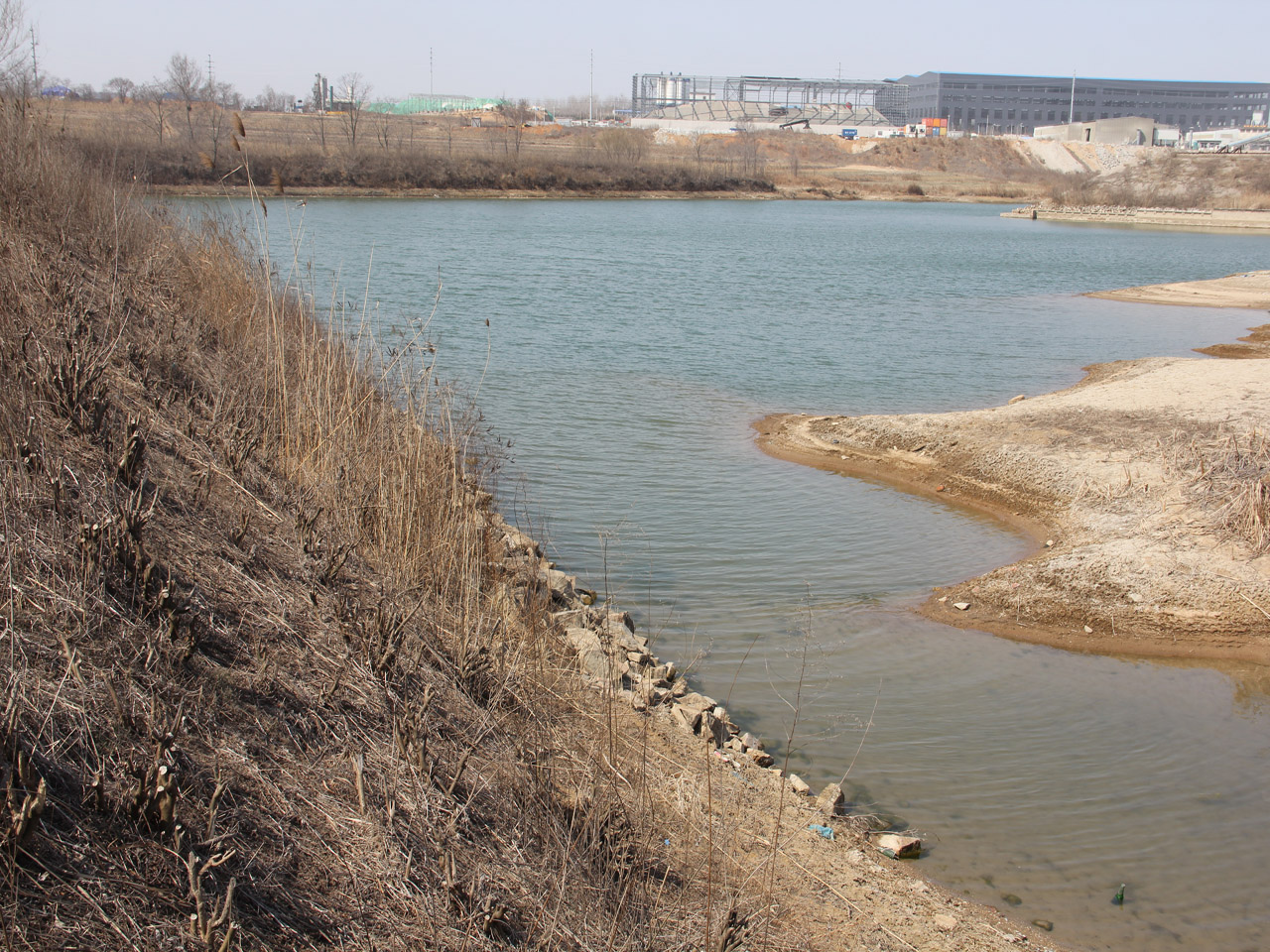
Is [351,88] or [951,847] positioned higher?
[351,88]

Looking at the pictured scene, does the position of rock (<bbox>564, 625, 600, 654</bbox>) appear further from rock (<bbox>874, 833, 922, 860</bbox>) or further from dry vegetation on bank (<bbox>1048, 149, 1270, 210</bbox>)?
dry vegetation on bank (<bbox>1048, 149, 1270, 210</bbox>)

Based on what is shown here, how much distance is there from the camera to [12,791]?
218 centimetres

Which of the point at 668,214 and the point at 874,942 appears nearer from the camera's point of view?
the point at 874,942

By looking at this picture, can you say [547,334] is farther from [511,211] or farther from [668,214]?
[668,214]

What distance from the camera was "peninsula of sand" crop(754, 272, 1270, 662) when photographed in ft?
23.6

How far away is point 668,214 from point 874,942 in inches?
2194

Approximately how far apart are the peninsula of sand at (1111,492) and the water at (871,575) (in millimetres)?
415

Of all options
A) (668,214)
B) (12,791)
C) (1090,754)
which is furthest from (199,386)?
(668,214)

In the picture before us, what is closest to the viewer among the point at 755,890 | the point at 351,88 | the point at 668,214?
the point at 755,890

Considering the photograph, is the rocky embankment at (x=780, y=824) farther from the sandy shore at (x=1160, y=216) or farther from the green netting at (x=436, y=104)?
the green netting at (x=436, y=104)

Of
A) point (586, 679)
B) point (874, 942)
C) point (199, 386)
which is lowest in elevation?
point (874, 942)

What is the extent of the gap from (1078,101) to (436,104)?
305 feet

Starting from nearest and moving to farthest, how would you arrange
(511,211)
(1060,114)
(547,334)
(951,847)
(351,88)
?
(951,847), (547,334), (511,211), (351,88), (1060,114)

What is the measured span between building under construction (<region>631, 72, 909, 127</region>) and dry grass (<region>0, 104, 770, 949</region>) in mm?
133985
